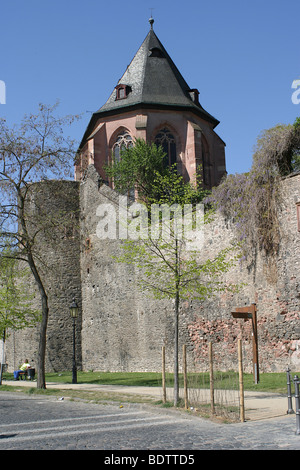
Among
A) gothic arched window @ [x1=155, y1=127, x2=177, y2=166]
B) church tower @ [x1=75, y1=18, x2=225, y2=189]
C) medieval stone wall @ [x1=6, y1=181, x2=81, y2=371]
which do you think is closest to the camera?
medieval stone wall @ [x1=6, y1=181, x2=81, y2=371]

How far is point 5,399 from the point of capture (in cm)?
1554

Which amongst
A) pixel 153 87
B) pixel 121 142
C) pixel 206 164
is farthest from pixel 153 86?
pixel 206 164

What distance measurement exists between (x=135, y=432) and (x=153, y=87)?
36214 mm

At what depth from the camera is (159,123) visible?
40.0m

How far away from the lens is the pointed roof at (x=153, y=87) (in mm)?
40281

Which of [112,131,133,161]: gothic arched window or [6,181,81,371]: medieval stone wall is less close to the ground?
[112,131,133,161]: gothic arched window

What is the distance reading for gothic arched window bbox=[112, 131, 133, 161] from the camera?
40562 millimetres

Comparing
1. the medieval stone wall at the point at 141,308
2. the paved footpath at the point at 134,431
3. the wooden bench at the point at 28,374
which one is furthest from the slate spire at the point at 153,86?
the paved footpath at the point at 134,431

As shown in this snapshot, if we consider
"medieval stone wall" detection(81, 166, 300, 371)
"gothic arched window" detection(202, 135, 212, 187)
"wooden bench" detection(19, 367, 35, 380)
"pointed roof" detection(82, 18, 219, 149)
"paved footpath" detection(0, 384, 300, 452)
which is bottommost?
"wooden bench" detection(19, 367, 35, 380)

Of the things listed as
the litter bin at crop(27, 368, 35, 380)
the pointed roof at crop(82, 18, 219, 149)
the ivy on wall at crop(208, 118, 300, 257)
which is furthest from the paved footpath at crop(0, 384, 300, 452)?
the pointed roof at crop(82, 18, 219, 149)

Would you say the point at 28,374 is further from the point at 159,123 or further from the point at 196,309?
the point at 159,123

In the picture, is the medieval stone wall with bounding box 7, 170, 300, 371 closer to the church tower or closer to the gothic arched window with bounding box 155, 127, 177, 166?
the church tower

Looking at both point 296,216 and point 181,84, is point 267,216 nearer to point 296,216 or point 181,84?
point 296,216

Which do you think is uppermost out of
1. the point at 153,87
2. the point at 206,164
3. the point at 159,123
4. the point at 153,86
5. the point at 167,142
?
the point at 153,86
